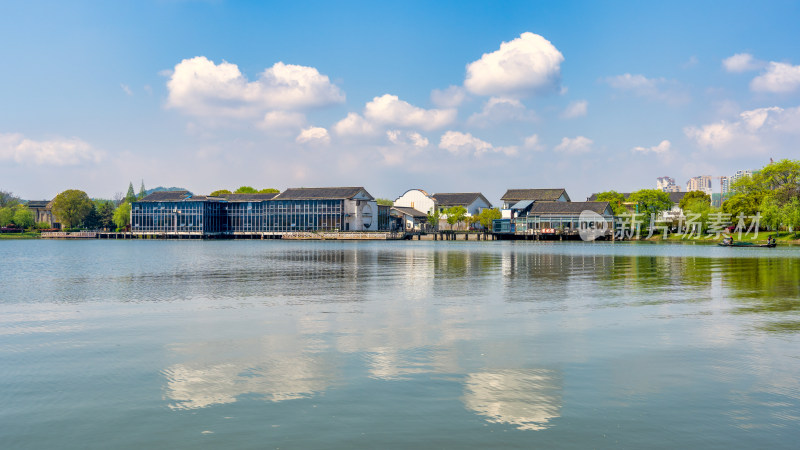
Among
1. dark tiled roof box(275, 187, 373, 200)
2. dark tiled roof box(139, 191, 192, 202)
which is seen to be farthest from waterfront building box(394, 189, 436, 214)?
dark tiled roof box(139, 191, 192, 202)

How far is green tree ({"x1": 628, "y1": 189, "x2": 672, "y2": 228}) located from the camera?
382 feet

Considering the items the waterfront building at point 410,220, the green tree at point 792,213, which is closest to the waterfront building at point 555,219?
the waterfront building at point 410,220

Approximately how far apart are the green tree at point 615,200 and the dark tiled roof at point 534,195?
15.6 meters

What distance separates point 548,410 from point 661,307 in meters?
14.2

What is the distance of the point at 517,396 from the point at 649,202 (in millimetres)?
116704

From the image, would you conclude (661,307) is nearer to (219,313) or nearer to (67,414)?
(219,313)

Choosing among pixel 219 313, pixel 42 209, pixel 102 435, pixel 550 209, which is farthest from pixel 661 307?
pixel 42 209

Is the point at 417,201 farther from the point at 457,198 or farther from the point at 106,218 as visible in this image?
the point at 106,218

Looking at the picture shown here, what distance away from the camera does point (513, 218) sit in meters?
138

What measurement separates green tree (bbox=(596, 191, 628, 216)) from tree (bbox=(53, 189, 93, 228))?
127148mm

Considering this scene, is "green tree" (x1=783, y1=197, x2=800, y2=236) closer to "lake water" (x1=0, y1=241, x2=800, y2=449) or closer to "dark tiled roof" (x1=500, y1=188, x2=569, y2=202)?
"dark tiled roof" (x1=500, y1=188, x2=569, y2=202)

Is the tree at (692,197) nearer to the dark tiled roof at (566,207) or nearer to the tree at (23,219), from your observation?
the dark tiled roof at (566,207)

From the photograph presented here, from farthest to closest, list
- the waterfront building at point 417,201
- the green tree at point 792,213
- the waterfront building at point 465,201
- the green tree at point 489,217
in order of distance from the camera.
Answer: the waterfront building at point 417,201, the waterfront building at point 465,201, the green tree at point 489,217, the green tree at point 792,213

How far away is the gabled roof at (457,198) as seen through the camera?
16184cm
